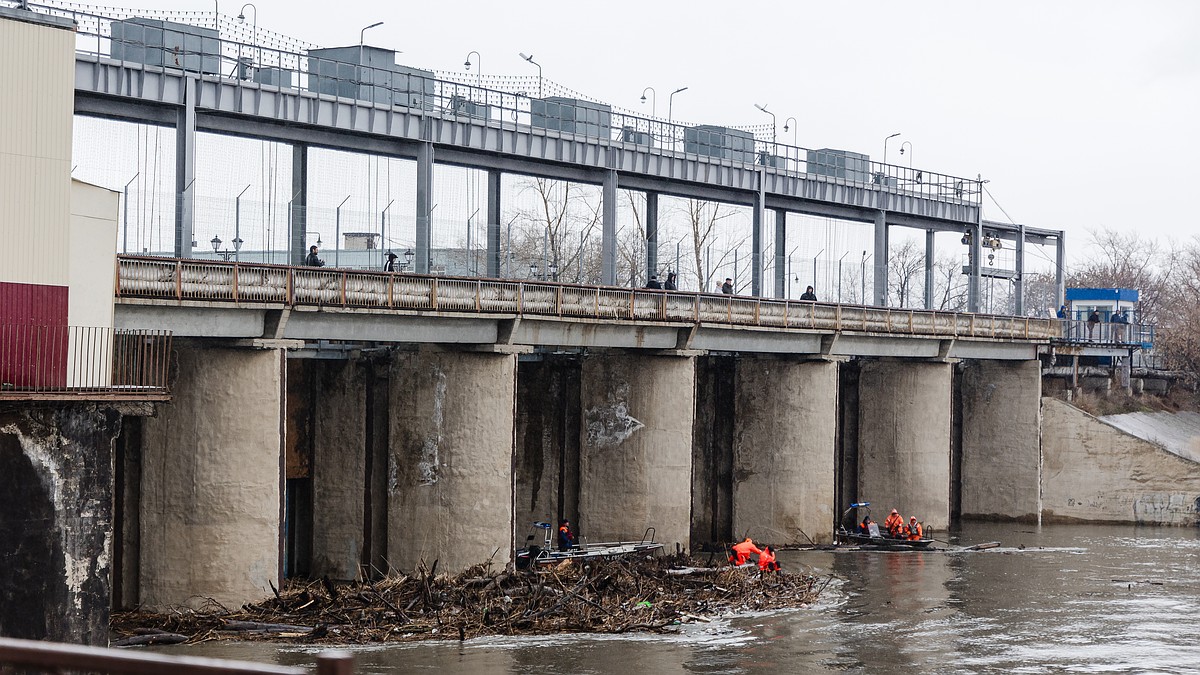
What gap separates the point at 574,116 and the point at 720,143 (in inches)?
350

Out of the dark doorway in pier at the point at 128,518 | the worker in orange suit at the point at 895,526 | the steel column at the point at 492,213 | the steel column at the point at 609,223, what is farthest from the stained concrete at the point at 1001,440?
the dark doorway in pier at the point at 128,518

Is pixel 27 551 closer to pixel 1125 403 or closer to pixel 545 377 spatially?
pixel 545 377

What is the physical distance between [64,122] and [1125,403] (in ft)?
170

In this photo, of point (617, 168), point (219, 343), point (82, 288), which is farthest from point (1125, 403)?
point (82, 288)

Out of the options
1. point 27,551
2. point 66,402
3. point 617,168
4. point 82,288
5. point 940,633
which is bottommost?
point 940,633

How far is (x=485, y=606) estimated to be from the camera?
32.9 meters

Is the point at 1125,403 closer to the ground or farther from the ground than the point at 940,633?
farther from the ground

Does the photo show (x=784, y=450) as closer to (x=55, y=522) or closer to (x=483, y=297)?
(x=483, y=297)

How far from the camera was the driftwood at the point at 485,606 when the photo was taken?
100ft

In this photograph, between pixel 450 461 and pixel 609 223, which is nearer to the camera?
pixel 450 461

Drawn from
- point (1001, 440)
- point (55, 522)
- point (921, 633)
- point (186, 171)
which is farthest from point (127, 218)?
point (1001, 440)

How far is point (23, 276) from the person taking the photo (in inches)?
987

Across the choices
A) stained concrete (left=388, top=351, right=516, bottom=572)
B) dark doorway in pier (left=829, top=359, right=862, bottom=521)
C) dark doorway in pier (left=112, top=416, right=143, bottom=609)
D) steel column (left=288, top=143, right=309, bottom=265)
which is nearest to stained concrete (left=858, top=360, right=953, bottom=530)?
dark doorway in pier (left=829, top=359, right=862, bottom=521)

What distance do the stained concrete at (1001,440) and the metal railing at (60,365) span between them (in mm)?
42019
